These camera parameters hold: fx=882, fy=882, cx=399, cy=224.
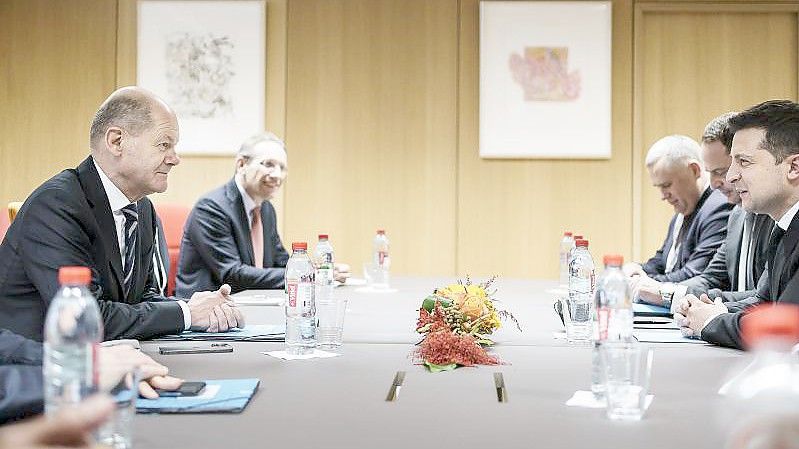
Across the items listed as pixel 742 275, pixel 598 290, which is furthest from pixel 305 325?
pixel 742 275

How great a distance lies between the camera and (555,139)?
20.1 feet

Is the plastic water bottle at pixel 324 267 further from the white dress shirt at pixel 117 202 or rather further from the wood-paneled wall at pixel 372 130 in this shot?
the wood-paneled wall at pixel 372 130

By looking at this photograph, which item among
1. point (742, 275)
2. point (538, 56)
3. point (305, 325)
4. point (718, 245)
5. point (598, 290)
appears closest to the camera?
point (598, 290)

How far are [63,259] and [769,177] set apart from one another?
6.86 feet

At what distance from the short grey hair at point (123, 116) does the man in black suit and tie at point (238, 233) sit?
138 cm

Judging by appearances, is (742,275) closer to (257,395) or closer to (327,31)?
(257,395)

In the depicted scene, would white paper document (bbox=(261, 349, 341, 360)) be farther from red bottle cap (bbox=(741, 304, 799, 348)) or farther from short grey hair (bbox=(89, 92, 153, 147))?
red bottle cap (bbox=(741, 304, 799, 348))

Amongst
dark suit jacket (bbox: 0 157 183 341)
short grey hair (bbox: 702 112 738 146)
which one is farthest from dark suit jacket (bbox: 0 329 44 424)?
short grey hair (bbox: 702 112 738 146)

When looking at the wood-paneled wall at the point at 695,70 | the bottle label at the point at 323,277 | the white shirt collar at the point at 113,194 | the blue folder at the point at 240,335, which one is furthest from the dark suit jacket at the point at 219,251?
the wood-paneled wall at the point at 695,70

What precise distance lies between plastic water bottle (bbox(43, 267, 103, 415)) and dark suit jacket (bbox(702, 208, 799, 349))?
1.63 meters

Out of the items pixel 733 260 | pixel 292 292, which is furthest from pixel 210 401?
pixel 733 260

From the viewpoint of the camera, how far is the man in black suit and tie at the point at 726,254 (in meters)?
3.17

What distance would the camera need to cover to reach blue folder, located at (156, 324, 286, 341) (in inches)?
95.5

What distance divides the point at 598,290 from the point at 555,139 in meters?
4.41
